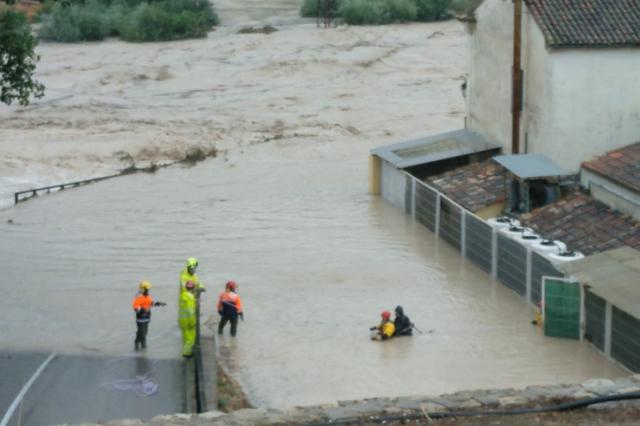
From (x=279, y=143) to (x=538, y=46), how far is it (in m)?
13.5

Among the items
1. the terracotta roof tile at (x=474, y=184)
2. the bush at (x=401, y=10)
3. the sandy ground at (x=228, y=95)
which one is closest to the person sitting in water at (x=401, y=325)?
the terracotta roof tile at (x=474, y=184)

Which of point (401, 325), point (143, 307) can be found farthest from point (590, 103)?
point (143, 307)

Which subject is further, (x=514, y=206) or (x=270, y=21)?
(x=270, y=21)

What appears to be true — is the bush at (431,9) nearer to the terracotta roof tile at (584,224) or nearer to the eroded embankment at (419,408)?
the terracotta roof tile at (584,224)

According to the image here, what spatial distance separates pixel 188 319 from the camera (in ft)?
68.7

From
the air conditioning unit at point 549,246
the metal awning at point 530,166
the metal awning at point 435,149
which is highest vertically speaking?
the metal awning at point 530,166

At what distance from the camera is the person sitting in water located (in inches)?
888

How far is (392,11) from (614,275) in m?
46.5

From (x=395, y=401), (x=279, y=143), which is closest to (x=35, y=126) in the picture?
(x=279, y=143)

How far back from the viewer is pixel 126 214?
33.5m

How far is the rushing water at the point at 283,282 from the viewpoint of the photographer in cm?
2102

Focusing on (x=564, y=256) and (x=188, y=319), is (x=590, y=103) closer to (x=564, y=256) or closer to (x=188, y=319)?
(x=564, y=256)

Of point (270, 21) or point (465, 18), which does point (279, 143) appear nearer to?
point (465, 18)

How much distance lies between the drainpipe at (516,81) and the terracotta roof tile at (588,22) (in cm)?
36
